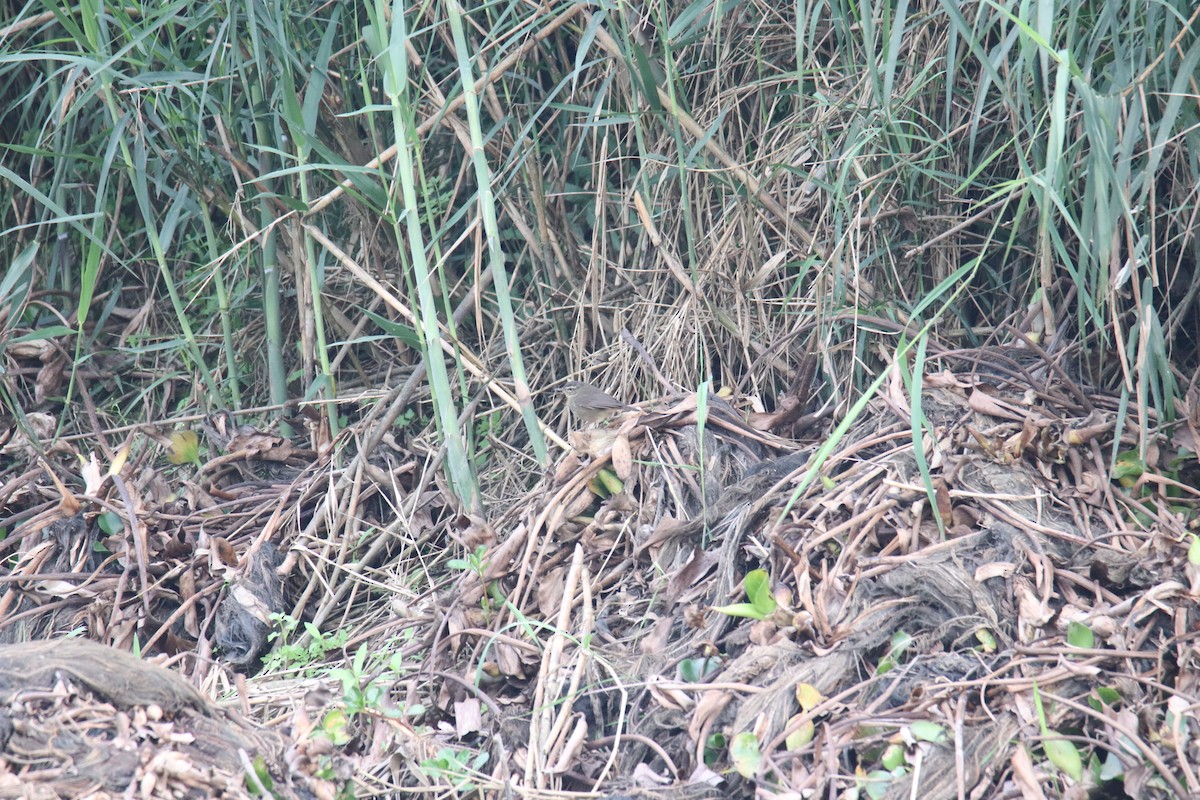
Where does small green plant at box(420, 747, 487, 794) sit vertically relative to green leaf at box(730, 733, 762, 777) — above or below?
below

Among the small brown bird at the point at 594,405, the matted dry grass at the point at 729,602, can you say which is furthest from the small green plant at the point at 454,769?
the small brown bird at the point at 594,405

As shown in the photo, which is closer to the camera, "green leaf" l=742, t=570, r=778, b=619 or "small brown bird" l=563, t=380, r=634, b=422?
"green leaf" l=742, t=570, r=778, b=619

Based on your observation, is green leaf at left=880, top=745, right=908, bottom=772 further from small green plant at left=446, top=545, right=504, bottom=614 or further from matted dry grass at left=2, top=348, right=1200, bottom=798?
small green plant at left=446, top=545, right=504, bottom=614

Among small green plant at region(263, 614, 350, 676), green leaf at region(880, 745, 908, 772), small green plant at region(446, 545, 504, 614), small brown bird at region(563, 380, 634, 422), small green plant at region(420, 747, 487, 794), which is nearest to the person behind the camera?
green leaf at region(880, 745, 908, 772)

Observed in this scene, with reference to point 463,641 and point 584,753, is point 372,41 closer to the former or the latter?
point 463,641

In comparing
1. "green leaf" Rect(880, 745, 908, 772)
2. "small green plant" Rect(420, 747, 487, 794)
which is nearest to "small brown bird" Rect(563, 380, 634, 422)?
"small green plant" Rect(420, 747, 487, 794)

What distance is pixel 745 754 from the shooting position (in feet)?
4.53

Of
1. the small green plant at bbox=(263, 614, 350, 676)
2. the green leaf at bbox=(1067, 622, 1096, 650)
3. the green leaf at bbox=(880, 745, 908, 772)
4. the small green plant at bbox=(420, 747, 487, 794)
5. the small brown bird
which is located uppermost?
the small brown bird

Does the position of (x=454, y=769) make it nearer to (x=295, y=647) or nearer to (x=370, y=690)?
(x=370, y=690)

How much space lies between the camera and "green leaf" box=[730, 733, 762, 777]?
1365 mm

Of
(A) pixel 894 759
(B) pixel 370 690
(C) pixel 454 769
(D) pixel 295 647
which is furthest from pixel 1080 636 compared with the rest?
(D) pixel 295 647

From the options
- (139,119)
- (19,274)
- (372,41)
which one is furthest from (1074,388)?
(19,274)

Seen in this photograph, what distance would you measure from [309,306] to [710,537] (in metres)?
1.10

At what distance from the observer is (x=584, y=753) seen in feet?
5.08
